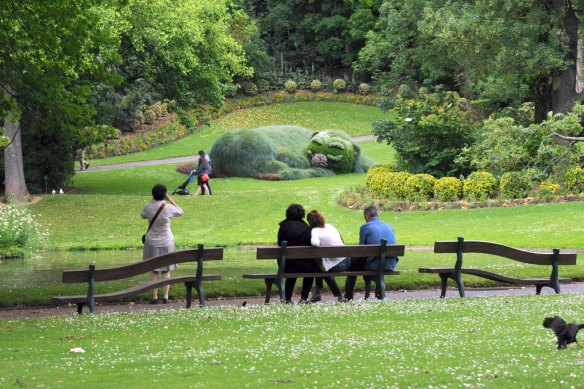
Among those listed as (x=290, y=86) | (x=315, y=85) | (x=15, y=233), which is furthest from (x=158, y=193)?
(x=315, y=85)

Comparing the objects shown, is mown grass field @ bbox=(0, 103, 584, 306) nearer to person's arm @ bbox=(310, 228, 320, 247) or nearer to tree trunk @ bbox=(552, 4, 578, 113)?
person's arm @ bbox=(310, 228, 320, 247)

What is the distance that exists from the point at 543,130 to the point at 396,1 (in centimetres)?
1660

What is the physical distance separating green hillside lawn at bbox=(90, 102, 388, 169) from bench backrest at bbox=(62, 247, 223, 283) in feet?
137

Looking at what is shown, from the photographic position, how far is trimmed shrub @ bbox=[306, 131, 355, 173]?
43531 millimetres

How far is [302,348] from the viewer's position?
8.92 m

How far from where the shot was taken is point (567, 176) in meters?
28.4

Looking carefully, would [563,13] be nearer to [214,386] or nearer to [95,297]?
[95,297]

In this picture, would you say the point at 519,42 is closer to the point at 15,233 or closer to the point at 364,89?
the point at 15,233

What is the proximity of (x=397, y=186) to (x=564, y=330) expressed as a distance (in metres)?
22.6

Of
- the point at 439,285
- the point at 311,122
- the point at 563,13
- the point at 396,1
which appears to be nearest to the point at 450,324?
the point at 439,285

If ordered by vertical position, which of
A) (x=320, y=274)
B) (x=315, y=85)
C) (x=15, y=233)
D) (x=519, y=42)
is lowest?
(x=320, y=274)

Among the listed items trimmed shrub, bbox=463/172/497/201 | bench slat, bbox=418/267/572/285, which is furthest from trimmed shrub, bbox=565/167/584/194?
bench slat, bbox=418/267/572/285

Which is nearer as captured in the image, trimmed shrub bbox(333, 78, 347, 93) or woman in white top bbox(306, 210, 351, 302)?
woman in white top bbox(306, 210, 351, 302)

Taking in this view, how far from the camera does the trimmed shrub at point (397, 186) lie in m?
30.6
